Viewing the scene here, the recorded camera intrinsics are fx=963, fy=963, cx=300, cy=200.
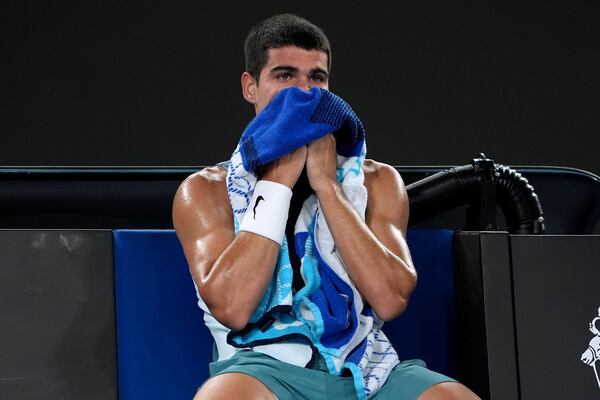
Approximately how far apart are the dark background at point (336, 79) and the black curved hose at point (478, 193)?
932mm

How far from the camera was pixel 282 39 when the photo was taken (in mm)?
2066

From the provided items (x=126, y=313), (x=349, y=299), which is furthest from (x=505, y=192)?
(x=126, y=313)

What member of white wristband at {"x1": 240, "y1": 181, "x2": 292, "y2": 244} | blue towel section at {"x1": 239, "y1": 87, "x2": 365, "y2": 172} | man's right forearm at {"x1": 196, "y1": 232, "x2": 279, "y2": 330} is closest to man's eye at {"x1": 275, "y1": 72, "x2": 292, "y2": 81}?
blue towel section at {"x1": 239, "y1": 87, "x2": 365, "y2": 172}

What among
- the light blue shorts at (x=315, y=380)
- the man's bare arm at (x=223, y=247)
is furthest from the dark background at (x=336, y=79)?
the light blue shorts at (x=315, y=380)

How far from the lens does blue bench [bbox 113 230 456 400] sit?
203cm

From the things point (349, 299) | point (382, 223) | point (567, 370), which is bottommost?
point (567, 370)

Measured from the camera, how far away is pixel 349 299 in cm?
183

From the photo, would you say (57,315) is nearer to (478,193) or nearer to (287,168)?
(287,168)

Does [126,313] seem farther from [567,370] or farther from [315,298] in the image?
[567,370]

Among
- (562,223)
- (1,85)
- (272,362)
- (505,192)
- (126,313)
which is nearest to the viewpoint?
(272,362)

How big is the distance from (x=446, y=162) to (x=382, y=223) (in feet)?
4.24

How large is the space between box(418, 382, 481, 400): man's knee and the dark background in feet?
4.97

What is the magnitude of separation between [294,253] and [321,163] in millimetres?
186

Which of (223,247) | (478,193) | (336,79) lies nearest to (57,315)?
(223,247)
